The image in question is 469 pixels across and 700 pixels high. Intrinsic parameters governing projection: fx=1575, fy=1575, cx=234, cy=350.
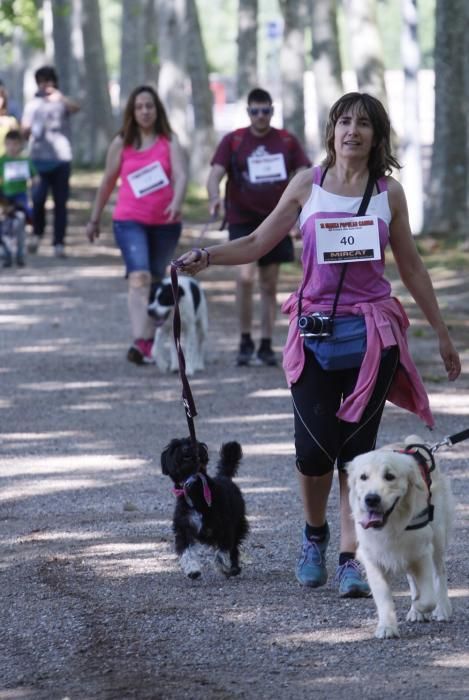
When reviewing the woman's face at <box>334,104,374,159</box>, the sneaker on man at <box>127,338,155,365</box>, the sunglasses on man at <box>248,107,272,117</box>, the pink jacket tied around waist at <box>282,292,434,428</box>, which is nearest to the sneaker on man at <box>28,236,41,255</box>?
the sneaker on man at <box>127,338,155,365</box>

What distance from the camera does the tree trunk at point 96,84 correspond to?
1630 inches

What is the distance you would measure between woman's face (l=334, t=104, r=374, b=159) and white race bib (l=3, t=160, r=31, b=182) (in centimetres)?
1492

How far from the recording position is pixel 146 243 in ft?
44.3

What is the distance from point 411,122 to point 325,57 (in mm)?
4754

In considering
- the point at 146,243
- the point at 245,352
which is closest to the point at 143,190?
the point at 146,243

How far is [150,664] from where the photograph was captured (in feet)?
18.9

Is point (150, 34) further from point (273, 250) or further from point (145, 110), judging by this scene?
point (273, 250)

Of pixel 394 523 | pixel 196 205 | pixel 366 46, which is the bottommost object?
pixel 196 205

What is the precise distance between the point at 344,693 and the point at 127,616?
1.40 m

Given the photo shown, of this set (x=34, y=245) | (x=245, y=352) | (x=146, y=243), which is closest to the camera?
(x=146, y=243)

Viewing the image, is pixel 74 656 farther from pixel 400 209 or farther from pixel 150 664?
pixel 400 209

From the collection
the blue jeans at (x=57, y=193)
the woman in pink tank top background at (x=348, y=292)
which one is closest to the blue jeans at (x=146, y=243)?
the woman in pink tank top background at (x=348, y=292)

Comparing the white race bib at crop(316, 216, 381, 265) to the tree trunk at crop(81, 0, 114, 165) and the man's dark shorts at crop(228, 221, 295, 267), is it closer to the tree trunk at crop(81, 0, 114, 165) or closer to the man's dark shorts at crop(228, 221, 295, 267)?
the man's dark shorts at crop(228, 221, 295, 267)

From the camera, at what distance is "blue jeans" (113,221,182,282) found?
1341cm
